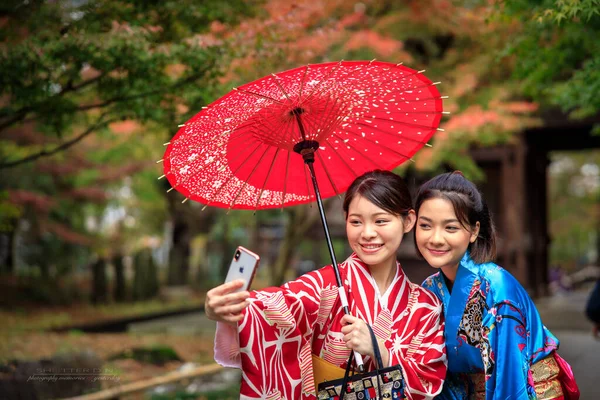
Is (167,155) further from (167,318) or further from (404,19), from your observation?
(167,318)

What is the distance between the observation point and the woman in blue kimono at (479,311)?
2365 millimetres

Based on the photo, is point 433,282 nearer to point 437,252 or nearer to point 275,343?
point 437,252

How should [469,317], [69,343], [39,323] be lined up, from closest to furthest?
[469,317], [69,343], [39,323]

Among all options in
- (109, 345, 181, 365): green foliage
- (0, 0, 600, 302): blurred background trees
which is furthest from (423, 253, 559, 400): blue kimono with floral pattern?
(109, 345, 181, 365): green foliage

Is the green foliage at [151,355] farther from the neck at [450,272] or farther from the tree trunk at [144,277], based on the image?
the tree trunk at [144,277]

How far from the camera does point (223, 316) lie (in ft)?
6.86

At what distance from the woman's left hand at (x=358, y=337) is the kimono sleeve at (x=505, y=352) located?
509 millimetres

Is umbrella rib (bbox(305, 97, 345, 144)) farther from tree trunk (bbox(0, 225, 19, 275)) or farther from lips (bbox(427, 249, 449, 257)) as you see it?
tree trunk (bbox(0, 225, 19, 275))

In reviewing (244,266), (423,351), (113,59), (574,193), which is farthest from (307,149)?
(574,193)

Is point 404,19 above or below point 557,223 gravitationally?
above

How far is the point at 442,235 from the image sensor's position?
8.21 feet

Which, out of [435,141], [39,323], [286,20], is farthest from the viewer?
[39,323]

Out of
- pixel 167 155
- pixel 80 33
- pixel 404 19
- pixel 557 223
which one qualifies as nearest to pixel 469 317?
pixel 167 155

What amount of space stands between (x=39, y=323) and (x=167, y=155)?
10.6 metres
